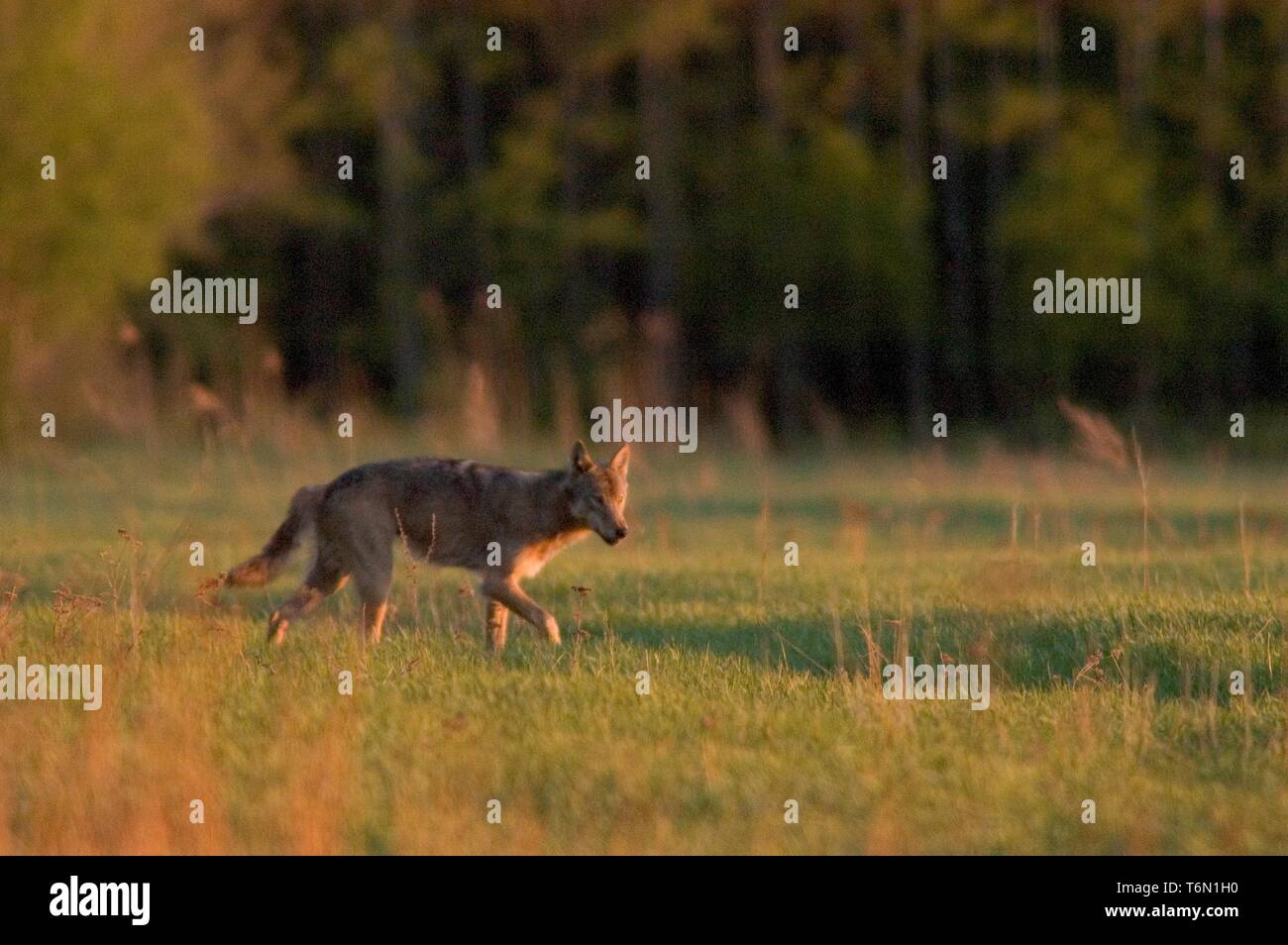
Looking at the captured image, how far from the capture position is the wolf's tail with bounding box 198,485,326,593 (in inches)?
443

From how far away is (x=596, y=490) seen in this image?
1158 centimetres

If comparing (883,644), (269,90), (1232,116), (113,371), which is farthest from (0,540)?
(1232,116)

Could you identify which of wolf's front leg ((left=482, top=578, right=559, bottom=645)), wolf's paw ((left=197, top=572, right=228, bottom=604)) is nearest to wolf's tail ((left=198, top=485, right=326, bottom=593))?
wolf's paw ((left=197, top=572, right=228, bottom=604))

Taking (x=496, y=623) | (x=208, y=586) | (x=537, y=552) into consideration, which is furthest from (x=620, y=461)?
(x=208, y=586)

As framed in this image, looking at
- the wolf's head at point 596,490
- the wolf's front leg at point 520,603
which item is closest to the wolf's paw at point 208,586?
the wolf's front leg at point 520,603

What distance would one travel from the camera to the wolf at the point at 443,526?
11.1m

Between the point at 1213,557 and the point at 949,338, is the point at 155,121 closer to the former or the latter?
the point at 949,338

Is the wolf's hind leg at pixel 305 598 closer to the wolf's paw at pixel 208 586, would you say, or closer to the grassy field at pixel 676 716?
the grassy field at pixel 676 716

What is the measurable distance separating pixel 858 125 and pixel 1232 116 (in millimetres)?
7652

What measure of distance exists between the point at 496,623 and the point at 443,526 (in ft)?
2.75

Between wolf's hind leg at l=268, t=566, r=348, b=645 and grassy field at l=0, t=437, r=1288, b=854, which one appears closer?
grassy field at l=0, t=437, r=1288, b=854

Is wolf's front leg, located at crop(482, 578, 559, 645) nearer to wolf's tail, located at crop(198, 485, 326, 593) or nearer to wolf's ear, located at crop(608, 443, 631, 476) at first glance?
wolf's ear, located at crop(608, 443, 631, 476)

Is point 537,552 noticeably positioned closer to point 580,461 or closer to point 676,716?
point 580,461

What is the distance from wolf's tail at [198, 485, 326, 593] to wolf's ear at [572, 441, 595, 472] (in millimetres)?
1600
